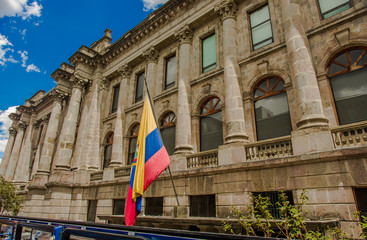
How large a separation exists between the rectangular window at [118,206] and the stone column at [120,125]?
8.82 feet

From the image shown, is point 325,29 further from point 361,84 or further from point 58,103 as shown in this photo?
point 58,103

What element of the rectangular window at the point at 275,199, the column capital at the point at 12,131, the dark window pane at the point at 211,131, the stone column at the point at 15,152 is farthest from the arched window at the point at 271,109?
the column capital at the point at 12,131

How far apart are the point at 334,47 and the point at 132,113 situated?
1400 centimetres

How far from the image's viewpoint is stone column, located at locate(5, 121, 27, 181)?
33019mm

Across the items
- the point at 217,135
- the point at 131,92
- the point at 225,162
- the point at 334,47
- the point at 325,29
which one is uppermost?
the point at 131,92

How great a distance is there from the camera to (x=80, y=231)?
2.57 m

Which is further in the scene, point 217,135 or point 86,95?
point 86,95

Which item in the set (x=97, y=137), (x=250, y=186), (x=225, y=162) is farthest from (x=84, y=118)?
(x=250, y=186)

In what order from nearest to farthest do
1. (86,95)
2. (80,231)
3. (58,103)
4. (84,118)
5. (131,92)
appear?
(80,231), (131,92), (84,118), (86,95), (58,103)

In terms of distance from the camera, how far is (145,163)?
8.43m

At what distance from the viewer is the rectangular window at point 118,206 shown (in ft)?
50.5

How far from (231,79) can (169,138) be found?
585cm

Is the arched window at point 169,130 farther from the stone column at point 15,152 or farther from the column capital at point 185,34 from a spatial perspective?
the stone column at point 15,152

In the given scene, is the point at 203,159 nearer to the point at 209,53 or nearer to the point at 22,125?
the point at 209,53
